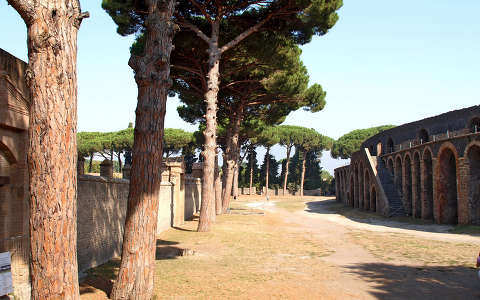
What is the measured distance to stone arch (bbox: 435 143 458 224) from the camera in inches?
862

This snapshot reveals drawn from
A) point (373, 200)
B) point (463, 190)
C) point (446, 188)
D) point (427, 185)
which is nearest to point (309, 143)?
point (373, 200)

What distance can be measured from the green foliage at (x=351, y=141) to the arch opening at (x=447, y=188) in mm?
38278

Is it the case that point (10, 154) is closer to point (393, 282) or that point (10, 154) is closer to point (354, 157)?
point (393, 282)

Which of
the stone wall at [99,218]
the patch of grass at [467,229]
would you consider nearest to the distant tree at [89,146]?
the stone wall at [99,218]

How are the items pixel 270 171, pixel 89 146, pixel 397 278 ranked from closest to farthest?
pixel 397 278
pixel 89 146
pixel 270 171

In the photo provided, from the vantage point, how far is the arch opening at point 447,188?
21906 millimetres

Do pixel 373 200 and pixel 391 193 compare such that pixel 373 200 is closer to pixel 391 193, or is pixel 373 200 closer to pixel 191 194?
pixel 391 193

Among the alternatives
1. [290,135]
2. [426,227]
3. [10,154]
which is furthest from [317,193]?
[10,154]

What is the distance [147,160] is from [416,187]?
22.8 meters

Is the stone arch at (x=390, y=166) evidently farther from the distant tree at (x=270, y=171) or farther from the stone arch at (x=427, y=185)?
the distant tree at (x=270, y=171)

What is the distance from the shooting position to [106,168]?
32.8 ft

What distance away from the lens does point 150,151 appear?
723 cm

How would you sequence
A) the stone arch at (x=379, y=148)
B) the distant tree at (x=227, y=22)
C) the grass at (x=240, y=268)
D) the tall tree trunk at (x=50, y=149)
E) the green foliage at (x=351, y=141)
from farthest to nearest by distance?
the green foliage at (x=351, y=141), the stone arch at (x=379, y=148), the distant tree at (x=227, y=22), the grass at (x=240, y=268), the tall tree trunk at (x=50, y=149)

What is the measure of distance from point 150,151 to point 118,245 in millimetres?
4747
